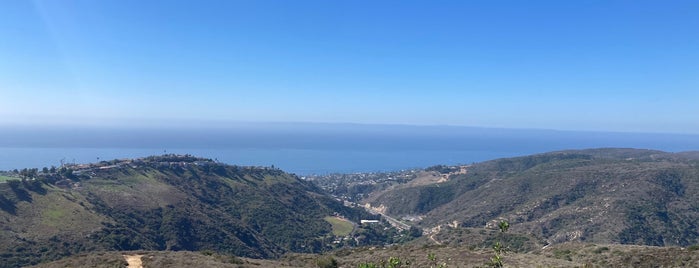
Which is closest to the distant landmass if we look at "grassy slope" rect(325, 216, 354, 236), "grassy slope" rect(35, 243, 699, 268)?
"grassy slope" rect(35, 243, 699, 268)

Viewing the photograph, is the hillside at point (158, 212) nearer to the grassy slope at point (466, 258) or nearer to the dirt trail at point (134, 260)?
the dirt trail at point (134, 260)

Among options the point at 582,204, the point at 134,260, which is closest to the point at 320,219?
the point at 582,204

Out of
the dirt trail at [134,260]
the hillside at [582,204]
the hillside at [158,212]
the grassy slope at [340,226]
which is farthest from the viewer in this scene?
the grassy slope at [340,226]

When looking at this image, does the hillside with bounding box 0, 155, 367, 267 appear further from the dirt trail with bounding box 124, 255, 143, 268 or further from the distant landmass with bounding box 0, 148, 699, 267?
the dirt trail with bounding box 124, 255, 143, 268

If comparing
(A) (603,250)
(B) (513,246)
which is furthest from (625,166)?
(A) (603,250)

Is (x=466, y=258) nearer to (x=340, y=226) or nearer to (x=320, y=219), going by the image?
(x=340, y=226)

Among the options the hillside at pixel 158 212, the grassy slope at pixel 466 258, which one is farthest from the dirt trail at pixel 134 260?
the hillside at pixel 158 212

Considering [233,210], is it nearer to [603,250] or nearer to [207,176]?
[207,176]
